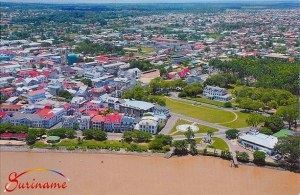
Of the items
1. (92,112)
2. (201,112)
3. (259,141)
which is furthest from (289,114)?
(92,112)

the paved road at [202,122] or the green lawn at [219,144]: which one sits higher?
the green lawn at [219,144]

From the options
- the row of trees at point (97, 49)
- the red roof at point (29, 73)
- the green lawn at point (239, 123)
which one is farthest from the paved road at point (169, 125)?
the row of trees at point (97, 49)

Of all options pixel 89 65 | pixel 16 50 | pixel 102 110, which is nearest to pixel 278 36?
pixel 89 65

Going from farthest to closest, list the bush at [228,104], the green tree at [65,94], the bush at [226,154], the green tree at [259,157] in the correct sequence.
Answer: the green tree at [65,94], the bush at [228,104], the bush at [226,154], the green tree at [259,157]

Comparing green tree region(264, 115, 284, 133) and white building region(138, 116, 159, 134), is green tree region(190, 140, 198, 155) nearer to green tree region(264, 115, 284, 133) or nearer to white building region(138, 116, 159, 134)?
white building region(138, 116, 159, 134)

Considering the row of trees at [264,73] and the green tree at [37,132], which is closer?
the green tree at [37,132]

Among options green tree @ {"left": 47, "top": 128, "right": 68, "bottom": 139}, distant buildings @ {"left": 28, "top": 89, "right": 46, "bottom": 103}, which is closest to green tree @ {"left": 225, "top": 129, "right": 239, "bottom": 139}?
green tree @ {"left": 47, "top": 128, "right": 68, "bottom": 139}

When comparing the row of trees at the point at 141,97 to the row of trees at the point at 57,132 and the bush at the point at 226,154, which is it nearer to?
the row of trees at the point at 57,132
